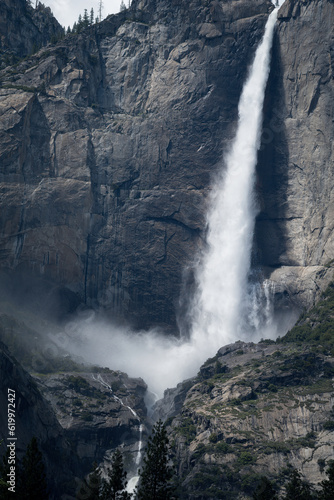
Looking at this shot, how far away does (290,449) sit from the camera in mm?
74438

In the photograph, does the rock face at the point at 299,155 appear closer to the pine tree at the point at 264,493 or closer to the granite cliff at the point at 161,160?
the granite cliff at the point at 161,160

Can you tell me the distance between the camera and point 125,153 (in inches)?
4788

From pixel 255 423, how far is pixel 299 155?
53091 mm

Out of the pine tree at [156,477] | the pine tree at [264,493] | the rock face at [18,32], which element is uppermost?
the rock face at [18,32]

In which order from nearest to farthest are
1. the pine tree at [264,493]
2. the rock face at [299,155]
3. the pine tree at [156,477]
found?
1. the pine tree at [264,493]
2. the pine tree at [156,477]
3. the rock face at [299,155]

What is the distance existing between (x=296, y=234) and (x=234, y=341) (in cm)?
2071

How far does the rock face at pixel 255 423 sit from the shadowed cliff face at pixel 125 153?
90.3ft

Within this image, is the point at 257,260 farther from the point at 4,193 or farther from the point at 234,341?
the point at 4,193

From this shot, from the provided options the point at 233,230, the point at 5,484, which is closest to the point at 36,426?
the point at 5,484

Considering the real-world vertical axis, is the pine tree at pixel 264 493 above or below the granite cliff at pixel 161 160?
below

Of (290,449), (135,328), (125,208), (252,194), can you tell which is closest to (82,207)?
(125,208)

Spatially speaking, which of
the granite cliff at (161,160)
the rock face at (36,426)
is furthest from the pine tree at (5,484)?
the granite cliff at (161,160)

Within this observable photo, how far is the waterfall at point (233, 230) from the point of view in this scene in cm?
11581

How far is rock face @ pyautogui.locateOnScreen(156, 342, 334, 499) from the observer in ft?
237
